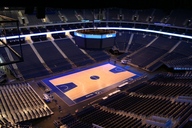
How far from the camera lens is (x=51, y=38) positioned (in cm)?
4247

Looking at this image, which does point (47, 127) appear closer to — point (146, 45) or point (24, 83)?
point (24, 83)

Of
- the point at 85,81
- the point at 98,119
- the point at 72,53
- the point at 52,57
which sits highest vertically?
the point at 72,53

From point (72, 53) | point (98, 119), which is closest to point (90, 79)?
point (72, 53)

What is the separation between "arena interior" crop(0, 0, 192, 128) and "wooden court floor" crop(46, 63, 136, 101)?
0.51 feet

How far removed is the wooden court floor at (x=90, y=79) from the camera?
85.0 feet

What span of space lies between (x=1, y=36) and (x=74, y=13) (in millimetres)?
21233

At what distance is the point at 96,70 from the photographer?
3350 cm

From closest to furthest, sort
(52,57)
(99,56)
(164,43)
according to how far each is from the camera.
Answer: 1. (52,57)
2. (99,56)
3. (164,43)

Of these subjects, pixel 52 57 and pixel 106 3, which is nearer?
pixel 106 3

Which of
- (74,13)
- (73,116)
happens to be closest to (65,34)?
(74,13)

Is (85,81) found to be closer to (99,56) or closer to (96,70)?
(96,70)

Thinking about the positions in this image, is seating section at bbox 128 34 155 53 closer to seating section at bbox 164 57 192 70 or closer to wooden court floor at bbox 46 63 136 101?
wooden court floor at bbox 46 63 136 101

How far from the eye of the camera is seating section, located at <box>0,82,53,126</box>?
1914 centimetres

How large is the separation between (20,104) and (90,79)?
12.3 m
